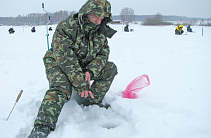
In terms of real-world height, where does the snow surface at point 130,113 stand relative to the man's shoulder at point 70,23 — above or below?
below

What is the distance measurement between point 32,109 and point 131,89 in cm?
117

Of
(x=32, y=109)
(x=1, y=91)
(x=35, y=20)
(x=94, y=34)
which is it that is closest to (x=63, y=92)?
(x=32, y=109)

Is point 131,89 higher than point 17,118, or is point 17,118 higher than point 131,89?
point 131,89

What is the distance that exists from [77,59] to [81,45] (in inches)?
6.4

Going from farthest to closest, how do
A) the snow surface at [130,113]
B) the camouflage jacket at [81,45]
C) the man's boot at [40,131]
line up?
the camouflage jacket at [81,45], the snow surface at [130,113], the man's boot at [40,131]

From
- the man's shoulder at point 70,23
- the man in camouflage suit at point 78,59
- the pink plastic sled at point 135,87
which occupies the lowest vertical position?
→ the pink plastic sled at point 135,87

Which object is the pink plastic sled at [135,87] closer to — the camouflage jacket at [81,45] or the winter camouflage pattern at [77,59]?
the winter camouflage pattern at [77,59]

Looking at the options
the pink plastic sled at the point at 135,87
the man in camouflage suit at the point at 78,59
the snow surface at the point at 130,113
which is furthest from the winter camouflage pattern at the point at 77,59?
the pink plastic sled at the point at 135,87

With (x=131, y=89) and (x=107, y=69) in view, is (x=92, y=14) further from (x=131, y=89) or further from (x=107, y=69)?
(x=131, y=89)

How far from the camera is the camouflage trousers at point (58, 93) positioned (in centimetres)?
127

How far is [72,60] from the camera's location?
5.08 ft

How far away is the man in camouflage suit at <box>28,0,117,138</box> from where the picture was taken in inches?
53.2

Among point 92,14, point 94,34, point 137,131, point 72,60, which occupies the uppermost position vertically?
point 92,14

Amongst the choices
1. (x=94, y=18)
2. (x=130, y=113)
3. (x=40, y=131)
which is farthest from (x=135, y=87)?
(x=40, y=131)
